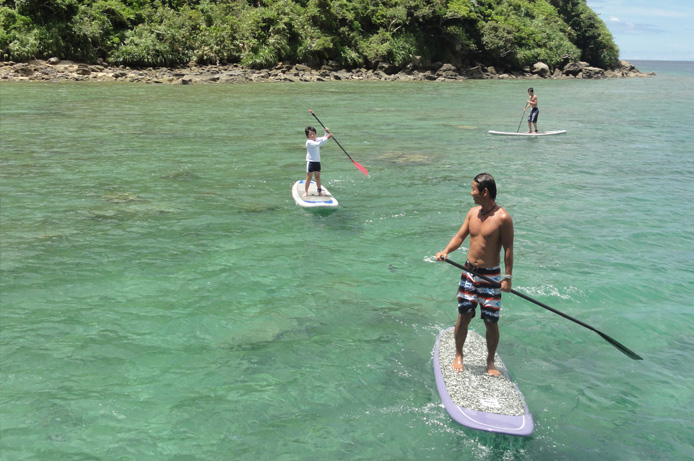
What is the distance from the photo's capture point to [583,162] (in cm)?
1878

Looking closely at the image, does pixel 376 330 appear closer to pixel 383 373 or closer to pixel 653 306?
pixel 383 373

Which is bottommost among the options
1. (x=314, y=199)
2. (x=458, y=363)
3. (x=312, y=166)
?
(x=458, y=363)

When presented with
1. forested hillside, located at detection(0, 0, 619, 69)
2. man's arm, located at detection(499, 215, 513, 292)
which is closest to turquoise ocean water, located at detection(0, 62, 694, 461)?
man's arm, located at detection(499, 215, 513, 292)

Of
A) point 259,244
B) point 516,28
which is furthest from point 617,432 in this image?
point 516,28

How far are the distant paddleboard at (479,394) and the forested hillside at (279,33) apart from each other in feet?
143

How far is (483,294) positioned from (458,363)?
1.01m

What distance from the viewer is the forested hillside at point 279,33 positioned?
136 ft

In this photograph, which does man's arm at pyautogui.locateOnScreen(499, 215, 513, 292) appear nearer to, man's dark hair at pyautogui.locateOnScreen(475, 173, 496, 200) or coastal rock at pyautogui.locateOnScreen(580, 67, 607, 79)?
man's dark hair at pyautogui.locateOnScreen(475, 173, 496, 200)

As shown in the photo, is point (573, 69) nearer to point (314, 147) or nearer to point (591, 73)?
point (591, 73)

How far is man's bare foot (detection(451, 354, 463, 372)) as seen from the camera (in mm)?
6355

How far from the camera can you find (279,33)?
47.8 meters

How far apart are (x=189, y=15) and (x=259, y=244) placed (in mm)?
42198

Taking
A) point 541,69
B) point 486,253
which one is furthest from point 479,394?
point 541,69

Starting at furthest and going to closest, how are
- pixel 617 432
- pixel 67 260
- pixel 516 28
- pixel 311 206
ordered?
pixel 516 28 → pixel 311 206 → pixel 67 260 → pixel 617 432
